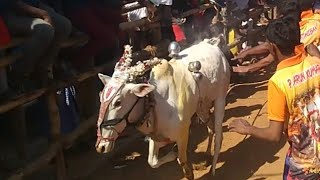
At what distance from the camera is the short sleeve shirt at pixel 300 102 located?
162 inches

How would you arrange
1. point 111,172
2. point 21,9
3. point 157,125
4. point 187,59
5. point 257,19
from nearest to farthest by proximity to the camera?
point 21,9 < point 157,125 < point 187,59 < point 111,172 < point 257,19

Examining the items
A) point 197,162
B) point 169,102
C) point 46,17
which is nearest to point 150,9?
point 197,162

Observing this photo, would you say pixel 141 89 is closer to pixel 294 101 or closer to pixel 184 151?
pixel 184 151

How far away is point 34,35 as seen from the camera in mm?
5250

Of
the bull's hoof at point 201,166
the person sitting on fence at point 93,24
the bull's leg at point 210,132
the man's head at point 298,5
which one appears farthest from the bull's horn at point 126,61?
the bull's hoof at point 201,166

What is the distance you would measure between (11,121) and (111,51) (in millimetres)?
1763

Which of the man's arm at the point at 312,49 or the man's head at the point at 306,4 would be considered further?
the man's head at the point at 306,4

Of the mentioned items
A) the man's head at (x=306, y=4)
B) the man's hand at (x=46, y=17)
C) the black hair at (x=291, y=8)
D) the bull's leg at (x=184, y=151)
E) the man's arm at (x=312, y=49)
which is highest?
the man's hand at (x=46, y=17)

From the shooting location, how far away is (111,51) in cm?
712

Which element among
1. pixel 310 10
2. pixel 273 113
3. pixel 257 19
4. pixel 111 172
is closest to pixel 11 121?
pixel 111 172

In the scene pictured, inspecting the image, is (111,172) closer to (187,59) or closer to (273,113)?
(187,59)

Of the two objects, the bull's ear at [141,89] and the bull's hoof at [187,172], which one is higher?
the bull's ear at [141,89]

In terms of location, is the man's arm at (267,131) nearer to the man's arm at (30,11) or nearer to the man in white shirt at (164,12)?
the man's arm at (30,11)

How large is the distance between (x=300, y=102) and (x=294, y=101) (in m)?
0.05
